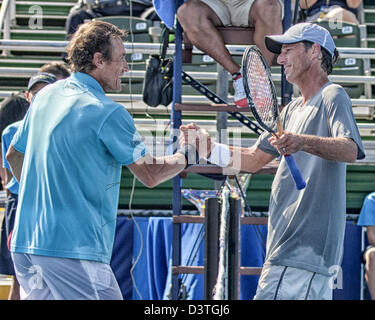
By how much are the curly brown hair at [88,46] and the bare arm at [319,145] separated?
92 centimetres

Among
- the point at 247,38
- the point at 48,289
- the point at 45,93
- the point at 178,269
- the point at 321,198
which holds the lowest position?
the point at 178,269

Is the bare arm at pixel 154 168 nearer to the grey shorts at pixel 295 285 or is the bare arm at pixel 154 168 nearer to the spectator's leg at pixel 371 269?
the grey shorts at pixel 295 285

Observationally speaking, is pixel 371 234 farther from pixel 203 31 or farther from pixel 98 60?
pixel 98 60

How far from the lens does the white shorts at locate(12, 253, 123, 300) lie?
10.4 ft

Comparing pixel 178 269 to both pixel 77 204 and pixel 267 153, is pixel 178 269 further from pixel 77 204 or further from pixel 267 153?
pixel 77 204

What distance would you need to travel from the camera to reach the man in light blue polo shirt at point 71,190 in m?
3.18

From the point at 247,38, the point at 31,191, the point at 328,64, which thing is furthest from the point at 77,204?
the point at 247,38

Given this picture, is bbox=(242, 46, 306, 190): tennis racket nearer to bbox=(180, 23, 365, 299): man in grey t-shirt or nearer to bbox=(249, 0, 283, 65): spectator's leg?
bbox=(180, 23, 365, 299): man in grey t-shirt

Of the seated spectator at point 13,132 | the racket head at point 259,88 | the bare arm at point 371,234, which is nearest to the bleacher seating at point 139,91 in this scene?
the bare arm at point 371,234

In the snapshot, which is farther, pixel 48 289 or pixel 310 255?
pixel 310 255

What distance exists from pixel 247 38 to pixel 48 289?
2.80m

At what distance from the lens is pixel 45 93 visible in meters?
3.45

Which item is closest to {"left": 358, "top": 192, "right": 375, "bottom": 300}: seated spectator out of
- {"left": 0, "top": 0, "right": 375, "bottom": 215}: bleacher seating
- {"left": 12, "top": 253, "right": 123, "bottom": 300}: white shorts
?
{"left": 0, "top": 0, "right": 375, "bottom": 215}: bleacher seating

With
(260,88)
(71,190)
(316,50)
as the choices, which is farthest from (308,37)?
(71,190)
